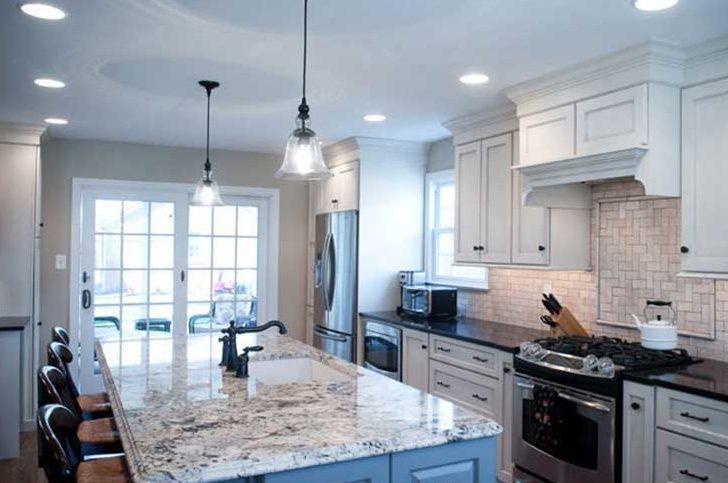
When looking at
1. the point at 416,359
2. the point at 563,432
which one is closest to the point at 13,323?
the point at 416,359

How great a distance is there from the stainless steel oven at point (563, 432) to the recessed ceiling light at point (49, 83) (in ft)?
10.2

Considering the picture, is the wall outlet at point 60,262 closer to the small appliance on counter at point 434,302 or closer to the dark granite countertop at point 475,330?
the dark granite countertop at point 475,330

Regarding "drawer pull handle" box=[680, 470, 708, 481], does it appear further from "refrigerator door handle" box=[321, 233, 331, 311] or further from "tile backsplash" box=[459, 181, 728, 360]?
"refrigerator door handle" box=[321, 233, 331, 311]

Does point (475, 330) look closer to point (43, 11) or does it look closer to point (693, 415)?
point (693, 415)

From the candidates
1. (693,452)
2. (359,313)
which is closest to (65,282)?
(359,313)

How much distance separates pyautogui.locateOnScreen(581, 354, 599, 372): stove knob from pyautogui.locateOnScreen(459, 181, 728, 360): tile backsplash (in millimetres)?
687

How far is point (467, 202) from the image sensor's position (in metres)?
4.28

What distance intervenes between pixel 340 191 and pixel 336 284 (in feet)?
2.77

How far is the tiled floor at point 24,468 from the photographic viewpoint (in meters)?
3.66

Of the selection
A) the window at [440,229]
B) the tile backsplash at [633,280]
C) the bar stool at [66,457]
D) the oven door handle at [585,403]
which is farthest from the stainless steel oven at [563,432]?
the bar stool at [66,457]

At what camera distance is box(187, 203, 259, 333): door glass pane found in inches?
228

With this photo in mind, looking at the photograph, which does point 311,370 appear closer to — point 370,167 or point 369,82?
point 369,82

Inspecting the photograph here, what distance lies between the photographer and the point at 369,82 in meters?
→ 3.42

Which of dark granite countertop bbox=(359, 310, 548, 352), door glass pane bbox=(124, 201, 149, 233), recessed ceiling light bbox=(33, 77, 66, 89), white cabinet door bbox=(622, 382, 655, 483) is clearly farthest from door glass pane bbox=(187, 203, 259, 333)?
white cabinet door bbox=(622, 382, 655, 483)
